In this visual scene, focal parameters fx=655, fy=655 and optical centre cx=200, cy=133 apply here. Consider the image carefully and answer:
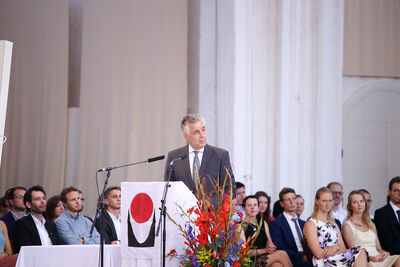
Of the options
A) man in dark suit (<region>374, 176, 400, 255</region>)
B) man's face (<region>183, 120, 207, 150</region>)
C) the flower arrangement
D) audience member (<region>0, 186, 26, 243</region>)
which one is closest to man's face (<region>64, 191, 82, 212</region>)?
audience member (<region>0, 186, 26, 243</region>)

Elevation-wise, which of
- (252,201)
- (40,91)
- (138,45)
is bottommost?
(252,201)

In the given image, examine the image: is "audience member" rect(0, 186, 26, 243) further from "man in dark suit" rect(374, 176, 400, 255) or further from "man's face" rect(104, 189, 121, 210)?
"man in dark suit" rect(374, 176, 400, 255)

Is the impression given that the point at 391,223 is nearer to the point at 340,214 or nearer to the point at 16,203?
the point at 340,214

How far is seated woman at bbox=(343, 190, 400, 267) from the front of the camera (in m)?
6.89

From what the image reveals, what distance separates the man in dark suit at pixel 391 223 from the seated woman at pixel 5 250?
397cm

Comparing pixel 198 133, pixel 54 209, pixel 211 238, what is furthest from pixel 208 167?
pixel 54 209

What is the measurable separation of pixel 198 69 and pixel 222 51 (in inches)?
17.3

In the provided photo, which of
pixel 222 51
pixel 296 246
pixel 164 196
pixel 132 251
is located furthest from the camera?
pixel 222 51

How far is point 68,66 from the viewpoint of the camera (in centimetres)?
984

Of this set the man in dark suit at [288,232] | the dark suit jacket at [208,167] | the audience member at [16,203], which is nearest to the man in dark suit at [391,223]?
the man in dark suit at [288,232]

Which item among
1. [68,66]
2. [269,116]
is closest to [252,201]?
[269,116]

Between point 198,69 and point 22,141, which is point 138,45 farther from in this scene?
point 22,141

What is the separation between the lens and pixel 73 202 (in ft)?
21.5

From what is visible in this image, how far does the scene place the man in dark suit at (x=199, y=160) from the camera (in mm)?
4969
